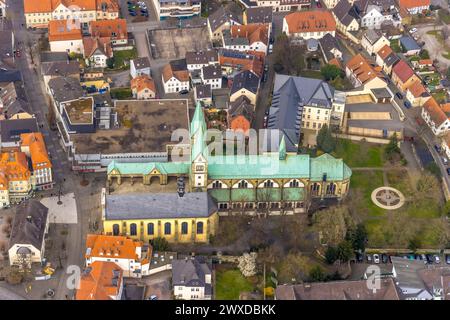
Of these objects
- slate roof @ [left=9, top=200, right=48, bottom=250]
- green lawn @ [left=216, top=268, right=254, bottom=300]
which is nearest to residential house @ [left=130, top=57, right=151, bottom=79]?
slate roof @ [left=9, top=200, right=48, bottom=250]

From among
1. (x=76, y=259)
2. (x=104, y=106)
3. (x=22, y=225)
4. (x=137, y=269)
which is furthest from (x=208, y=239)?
(x=104, y=106)

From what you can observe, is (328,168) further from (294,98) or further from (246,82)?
(246,82)

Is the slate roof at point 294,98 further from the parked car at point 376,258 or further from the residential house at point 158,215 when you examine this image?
the parked car at point 376,258

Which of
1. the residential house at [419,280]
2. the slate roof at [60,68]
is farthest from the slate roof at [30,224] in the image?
the residential house at [419,280]

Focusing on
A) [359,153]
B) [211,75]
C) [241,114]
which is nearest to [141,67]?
[211,75]

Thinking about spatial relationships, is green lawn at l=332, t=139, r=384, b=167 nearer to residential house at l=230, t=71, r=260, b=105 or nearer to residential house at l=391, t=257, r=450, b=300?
residential house at l=230, t=71, r=260, b=105
